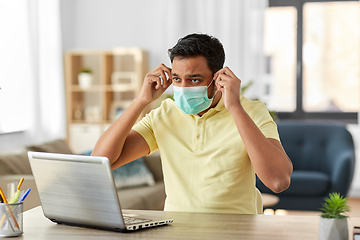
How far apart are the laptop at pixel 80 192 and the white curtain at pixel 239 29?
12.9 ft

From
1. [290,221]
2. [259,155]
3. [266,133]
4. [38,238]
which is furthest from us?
[266,133]

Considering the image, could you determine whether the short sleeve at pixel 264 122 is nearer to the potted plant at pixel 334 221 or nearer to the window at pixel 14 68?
the potted plant at pixel 334 221

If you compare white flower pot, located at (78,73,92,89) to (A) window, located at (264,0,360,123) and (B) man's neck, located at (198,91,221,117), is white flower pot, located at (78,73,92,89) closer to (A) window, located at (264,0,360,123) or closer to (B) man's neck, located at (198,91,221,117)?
(A) window, located at (264,0,360,123)

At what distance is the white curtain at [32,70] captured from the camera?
4.05 meters

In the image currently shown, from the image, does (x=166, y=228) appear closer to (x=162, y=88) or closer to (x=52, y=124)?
(x=162, y=88)

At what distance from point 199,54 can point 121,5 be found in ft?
13.5

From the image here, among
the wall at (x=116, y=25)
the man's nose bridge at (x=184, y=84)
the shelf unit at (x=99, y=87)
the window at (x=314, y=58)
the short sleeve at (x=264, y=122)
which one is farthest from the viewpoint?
the wall at (x=116, y=25)

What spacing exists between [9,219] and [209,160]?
26.7 inches

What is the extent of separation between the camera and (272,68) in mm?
5105

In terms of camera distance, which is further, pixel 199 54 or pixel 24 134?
pixel 24 134

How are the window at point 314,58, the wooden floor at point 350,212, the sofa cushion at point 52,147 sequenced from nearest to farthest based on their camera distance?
the sofa cushion at point 52,147
the wooden floor at point 350,212
the window at point 314,58

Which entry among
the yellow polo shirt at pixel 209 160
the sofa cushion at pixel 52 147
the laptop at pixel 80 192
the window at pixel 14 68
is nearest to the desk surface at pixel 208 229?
the laptop at pixel 80 192

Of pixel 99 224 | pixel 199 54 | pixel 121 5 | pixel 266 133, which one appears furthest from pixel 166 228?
pixel 121 5

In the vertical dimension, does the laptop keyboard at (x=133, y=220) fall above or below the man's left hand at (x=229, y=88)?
below
